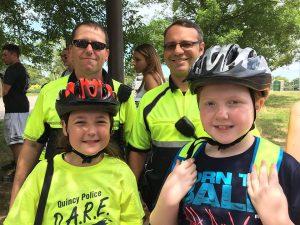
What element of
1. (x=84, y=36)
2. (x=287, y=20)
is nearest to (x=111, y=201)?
(x=84, y=36)

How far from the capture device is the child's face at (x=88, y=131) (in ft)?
8.19

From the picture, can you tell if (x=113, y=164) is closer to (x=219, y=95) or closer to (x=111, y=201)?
(x=111, y=201)

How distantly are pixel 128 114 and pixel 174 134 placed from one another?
1.86ft

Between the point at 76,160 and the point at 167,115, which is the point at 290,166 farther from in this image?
the point at 76,160

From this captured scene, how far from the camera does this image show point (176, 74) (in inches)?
117

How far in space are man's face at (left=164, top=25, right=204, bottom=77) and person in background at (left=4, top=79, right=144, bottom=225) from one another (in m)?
0.60

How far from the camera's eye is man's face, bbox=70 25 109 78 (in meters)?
3.02

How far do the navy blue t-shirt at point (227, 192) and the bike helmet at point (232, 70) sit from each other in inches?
13.0

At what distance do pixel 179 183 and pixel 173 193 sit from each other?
0.06 meters

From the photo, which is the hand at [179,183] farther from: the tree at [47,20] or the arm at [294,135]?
the tree at [47,20]

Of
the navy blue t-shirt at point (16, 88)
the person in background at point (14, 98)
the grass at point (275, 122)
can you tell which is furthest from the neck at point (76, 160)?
the grass at point (275, 122)

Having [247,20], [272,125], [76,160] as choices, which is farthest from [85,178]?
[247,20]

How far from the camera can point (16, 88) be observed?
24.2 ft

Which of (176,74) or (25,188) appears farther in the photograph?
(176,74)
